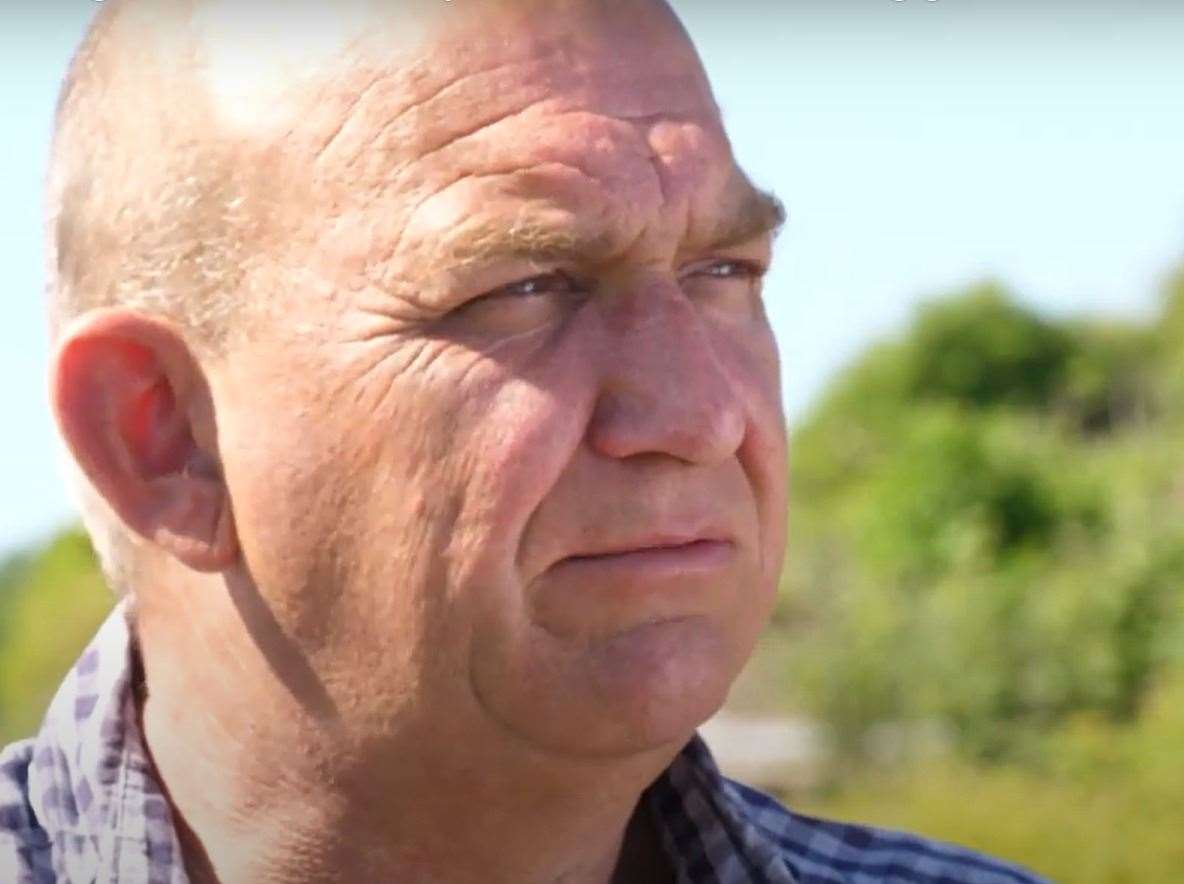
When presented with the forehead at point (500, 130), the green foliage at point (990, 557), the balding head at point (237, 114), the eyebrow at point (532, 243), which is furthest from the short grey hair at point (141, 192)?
the green foliage at point (990, 557)

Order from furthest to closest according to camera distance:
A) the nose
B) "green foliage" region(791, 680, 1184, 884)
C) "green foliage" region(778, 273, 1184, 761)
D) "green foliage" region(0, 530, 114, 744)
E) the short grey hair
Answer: "green foliage" region(778, 273, 1184, 761)
"green foliage" region(791, 680, 1184, 884)
"green foliage" region(0, 530, 114, 744)
the short grey hair
the nose

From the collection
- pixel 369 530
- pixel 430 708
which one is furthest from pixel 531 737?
pixel 369 530

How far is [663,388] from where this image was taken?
6.43 ft

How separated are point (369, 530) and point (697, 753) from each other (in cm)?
58

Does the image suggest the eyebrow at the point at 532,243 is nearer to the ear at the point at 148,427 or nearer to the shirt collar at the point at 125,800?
the ear at the point at 148,427

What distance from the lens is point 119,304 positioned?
2123mm

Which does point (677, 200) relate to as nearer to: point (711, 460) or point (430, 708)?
point (711, 460)

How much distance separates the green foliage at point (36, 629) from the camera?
641cm

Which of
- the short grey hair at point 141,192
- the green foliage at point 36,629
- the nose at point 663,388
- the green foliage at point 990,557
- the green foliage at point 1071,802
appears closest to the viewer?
the nose at point 663,388

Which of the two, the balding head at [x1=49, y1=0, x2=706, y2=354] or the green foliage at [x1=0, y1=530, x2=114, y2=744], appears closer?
the balding head at [x1=49, y1=0, x2=706, y2=354]

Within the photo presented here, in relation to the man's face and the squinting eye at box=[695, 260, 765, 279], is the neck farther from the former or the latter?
the squinting eye at box=[695, 260, 765, 279]

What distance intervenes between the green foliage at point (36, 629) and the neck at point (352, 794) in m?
3.87

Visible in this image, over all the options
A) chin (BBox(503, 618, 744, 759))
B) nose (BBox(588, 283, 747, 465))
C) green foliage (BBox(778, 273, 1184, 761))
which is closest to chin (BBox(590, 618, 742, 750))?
chin (BBox(503, 618, 744, 759))

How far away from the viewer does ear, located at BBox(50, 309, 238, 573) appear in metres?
2.10
